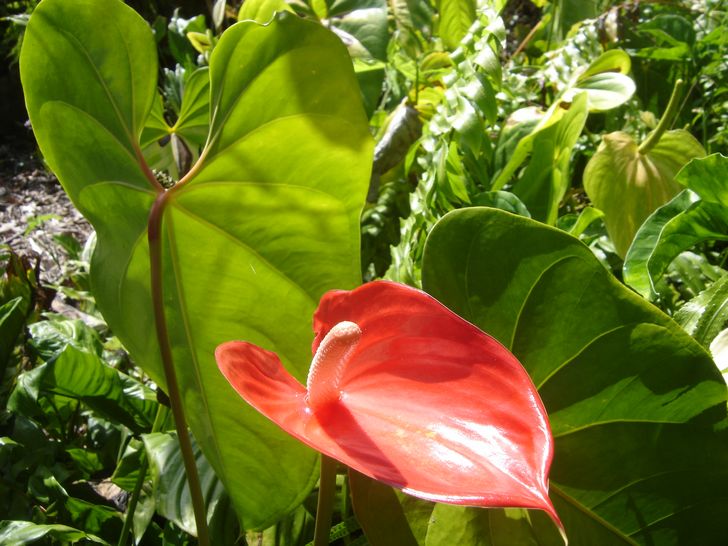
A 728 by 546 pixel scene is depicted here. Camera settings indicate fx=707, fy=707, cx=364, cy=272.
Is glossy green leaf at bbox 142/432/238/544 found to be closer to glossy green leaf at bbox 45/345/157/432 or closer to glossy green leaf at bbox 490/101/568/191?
glossy green leaf at bbox 45/345/157/432

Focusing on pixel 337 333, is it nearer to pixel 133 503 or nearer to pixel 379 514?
pixel 379 514

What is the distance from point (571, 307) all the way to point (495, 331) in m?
0.06

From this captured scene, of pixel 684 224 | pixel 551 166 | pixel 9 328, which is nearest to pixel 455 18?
pixel 551 166

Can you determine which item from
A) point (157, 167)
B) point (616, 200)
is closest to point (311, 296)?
point (616, 200)

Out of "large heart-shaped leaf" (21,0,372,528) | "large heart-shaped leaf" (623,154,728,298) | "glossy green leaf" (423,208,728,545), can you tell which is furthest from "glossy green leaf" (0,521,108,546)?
"large heart-shaped leaf" (623,154,728,298)

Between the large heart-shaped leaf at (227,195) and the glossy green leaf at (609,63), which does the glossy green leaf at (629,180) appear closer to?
the glossy green leaf at (609,63)

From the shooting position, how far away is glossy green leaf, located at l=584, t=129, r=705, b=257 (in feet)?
2.70

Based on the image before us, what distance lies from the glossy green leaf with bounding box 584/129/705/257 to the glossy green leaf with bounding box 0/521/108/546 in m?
0.64

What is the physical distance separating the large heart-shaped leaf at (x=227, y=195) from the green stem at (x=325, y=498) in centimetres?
7

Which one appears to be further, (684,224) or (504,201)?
(504,201)

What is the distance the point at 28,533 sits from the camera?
66 cm

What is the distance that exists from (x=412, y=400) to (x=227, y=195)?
25 cm

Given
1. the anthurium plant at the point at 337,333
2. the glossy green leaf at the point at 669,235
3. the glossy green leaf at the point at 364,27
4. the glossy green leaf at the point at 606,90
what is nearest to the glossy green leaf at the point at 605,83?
the glossy green leaf at the point at 606,90

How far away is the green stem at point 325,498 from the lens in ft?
1.63
